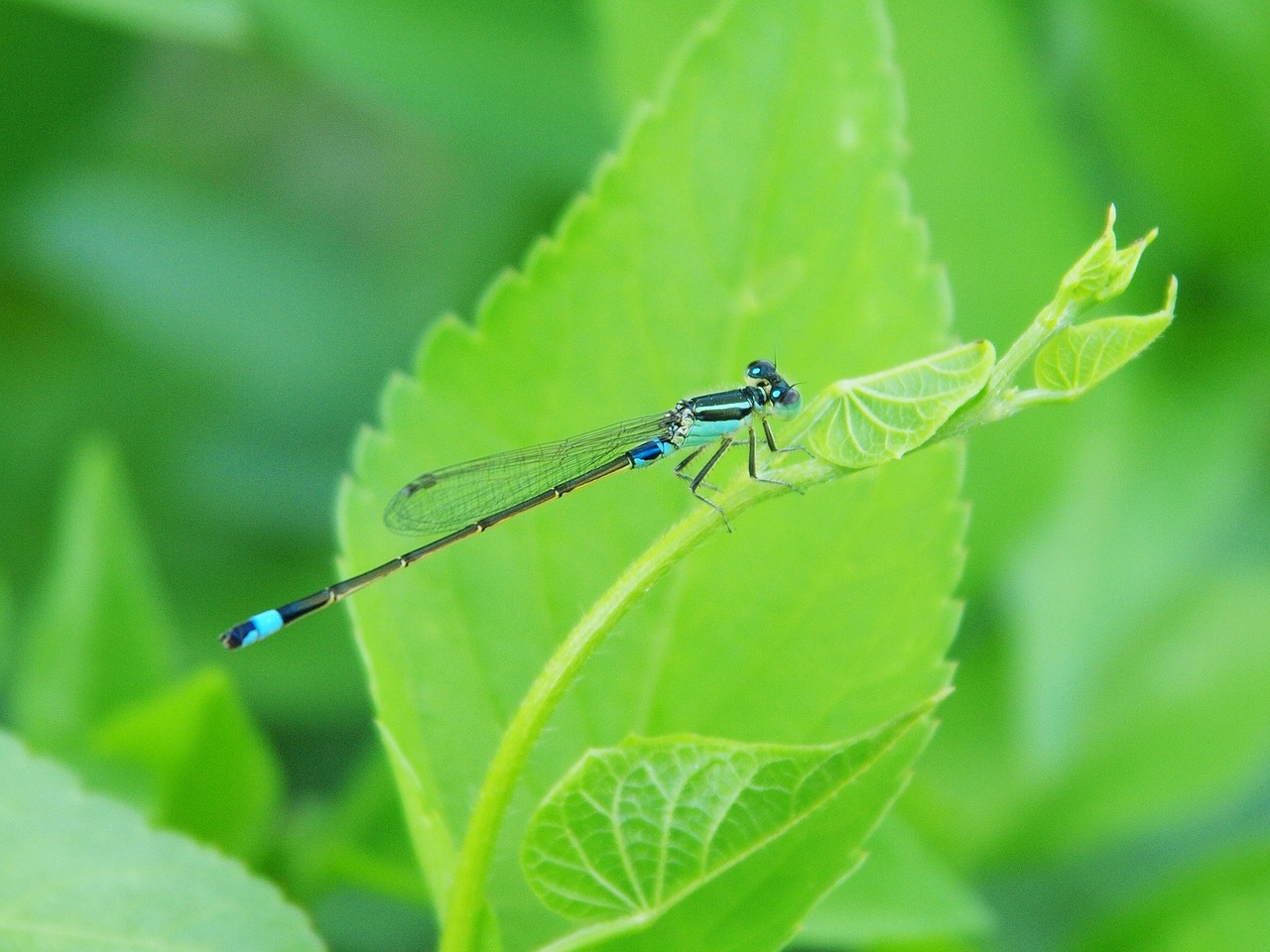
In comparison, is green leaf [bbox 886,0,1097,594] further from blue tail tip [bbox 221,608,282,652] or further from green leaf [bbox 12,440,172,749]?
green leaf [bbox 12,440,172,749]

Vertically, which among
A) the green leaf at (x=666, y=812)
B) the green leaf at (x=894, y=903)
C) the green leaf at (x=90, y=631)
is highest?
the green leaf at (x=90, y=631)

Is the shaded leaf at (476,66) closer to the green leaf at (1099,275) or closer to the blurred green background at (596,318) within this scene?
the blurred green background at (596,318)

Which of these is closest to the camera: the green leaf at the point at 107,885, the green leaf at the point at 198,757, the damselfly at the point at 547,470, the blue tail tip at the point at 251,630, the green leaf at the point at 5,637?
the green leaf at the point at 107,885

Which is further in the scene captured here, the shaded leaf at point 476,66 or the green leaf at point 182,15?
the shaded leaf at point 476,66

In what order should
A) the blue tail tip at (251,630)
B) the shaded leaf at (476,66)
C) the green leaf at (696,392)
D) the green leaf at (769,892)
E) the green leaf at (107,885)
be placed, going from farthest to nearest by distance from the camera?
1. the shaded leaf at (476,66)
2. the blue tail tip at (251,630)
3. the green leaf at (696,392)
4. the green leaf at (107,885)
5. the green leaf at (769,892)

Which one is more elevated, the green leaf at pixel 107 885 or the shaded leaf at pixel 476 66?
the shaded leaf at pixel 476 66

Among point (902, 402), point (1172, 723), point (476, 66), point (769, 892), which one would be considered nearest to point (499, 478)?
point (769, 892)

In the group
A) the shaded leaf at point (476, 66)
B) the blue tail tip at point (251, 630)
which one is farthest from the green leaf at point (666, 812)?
the shaded leaf at point (476, 66)
